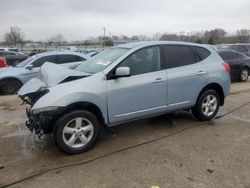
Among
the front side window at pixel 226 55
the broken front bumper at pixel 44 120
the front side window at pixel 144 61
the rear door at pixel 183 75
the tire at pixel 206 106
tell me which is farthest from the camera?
the front side window at pixel 226 55

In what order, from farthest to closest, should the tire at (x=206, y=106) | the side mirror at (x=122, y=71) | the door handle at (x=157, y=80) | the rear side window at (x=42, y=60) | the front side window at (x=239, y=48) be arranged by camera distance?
1. the front side window at (x=239, y=48)
2. the rear side window at (x=42, y=60)
3. the tire at (x=206, y=106)
4. the door handle at (x=157, y=80)
5. the side mirror at (x=122, y=71)

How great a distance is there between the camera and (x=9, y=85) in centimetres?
992

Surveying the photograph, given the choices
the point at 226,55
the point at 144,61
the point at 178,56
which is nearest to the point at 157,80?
the point at 144,61

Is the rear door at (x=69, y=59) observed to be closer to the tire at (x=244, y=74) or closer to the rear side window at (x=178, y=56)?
the rear side window at (x=178, y=56)

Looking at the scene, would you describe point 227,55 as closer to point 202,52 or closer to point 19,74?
point 202,52

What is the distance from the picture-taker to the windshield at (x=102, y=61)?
5.01 metres

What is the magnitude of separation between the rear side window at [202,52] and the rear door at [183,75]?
0.10 ft

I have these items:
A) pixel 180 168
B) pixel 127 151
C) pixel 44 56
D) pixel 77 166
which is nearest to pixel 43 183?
pixel 77 166

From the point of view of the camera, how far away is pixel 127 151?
181 inches

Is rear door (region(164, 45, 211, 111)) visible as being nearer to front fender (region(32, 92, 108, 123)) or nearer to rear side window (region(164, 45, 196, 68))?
rear side window (region(164, 45, 196, 68))

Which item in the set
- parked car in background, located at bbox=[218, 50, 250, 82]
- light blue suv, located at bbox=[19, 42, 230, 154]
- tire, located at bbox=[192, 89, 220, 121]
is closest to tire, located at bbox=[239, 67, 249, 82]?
parked car in background, located at bbox=[218, 50, 250, 82]

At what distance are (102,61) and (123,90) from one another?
855 mm

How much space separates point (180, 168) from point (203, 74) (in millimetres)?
2508

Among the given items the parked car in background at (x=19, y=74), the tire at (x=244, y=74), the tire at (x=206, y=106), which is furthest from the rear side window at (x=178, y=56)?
the tire at (x=244, y=74)
